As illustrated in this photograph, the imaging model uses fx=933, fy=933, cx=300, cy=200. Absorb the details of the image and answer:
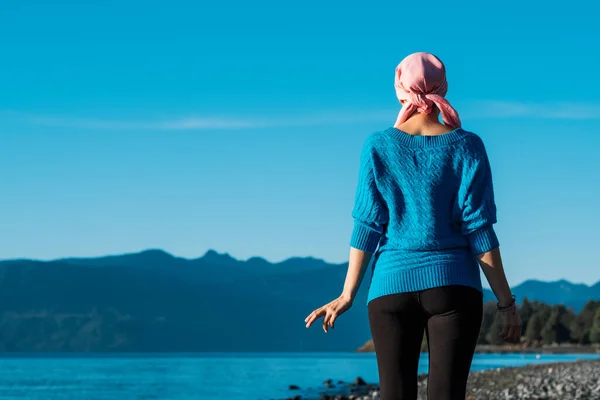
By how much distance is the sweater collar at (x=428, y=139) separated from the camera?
459cm

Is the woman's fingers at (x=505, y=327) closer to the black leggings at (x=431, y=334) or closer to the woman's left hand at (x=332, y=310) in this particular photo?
the black leggings at (x=431, y=334)

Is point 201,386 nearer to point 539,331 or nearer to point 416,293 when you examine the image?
point 539,331

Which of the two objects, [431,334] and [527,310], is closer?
[431,334]

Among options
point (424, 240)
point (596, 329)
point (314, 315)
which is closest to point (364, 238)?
point (424, 240)

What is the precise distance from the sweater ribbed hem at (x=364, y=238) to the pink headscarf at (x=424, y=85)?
2.04 feet

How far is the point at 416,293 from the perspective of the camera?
437 cm

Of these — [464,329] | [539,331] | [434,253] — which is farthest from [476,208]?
[539,331]

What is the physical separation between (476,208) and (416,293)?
0.51m

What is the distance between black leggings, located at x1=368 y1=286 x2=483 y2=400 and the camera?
433 cm

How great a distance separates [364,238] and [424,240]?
302 millimetres

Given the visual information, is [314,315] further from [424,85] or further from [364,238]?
[424,85]

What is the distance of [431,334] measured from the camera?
4.38 metres

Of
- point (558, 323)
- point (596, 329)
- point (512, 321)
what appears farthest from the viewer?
point (558, 323)

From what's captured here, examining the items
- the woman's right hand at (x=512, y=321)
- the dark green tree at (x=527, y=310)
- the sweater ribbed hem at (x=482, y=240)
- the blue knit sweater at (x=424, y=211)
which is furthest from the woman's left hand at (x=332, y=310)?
the dark green tree at (x=527, y=310)
